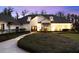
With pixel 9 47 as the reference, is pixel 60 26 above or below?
above

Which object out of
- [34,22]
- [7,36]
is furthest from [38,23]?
[7,36]

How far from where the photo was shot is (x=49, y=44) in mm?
2289

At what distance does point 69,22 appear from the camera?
238cm

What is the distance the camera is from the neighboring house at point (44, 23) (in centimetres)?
237

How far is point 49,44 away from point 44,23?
30 centimetres

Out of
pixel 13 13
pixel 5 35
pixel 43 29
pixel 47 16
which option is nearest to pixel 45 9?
pixel 47 16

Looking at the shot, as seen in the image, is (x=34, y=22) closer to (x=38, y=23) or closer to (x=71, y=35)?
(x=38, y=23)

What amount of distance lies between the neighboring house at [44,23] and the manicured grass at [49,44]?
0.35 feet

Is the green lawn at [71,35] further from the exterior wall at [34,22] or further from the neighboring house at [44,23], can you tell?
the exterior wall at [34,22]

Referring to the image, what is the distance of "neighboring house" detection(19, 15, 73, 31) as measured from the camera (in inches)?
93.2

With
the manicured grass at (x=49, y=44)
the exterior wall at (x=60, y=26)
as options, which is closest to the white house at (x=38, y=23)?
the exterior wall at (x=60, y=26)

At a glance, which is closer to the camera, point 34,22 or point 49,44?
point 49,44

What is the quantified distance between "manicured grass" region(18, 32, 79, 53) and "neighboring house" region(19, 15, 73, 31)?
11cm

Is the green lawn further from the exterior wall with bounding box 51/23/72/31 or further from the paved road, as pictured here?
the paved road
